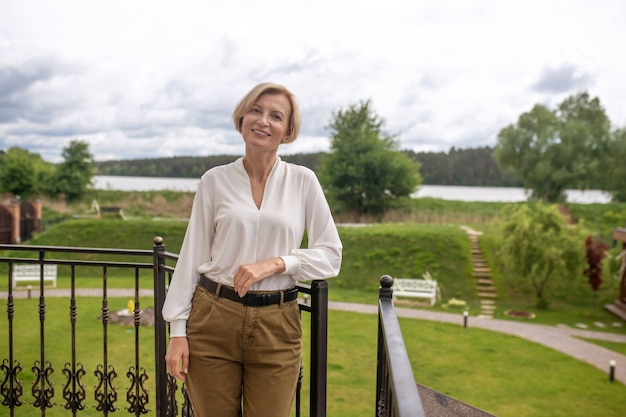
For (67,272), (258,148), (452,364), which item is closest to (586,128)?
(452,364)

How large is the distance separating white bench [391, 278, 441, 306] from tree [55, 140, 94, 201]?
79.2ft

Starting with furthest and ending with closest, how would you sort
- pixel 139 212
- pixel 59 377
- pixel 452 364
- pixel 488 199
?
pixel 488 199 < pixel 139 212 < pixel 452 364 < pixel 59 377

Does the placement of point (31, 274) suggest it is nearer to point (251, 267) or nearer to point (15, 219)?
point (15, 219)

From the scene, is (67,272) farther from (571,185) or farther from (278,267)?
(571,185)

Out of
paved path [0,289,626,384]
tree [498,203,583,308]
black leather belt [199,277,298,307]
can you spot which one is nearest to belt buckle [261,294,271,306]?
black leather belt [199,277,298,307]

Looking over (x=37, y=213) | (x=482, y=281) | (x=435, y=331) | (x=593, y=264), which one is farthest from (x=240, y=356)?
(x=37, y=213)

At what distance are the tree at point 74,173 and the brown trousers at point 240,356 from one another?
3355 cm

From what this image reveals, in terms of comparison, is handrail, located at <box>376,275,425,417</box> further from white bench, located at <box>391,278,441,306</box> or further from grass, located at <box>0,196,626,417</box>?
white bench, located at <box>391,278,441,306</box>

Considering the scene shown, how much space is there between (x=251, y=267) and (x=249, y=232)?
0.14m

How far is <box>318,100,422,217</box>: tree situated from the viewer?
27.4 m

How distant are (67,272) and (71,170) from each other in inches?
593

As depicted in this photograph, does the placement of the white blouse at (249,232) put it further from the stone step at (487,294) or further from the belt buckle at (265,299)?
the stone step at (487,294)

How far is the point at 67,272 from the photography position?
773 inches

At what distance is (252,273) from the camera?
1.80 meters
